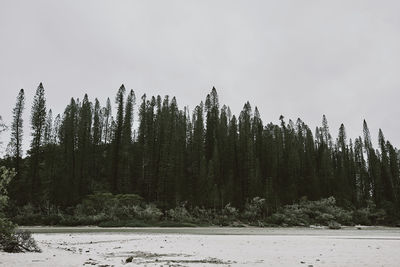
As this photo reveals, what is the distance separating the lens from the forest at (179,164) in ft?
221

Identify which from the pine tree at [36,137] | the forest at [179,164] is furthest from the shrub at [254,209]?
the pine tree at [36,137]

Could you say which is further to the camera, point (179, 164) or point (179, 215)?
point (179, 164)

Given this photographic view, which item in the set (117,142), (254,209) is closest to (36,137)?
(117,142)

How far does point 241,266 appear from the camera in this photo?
11.2 meters

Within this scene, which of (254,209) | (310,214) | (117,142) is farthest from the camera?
(117,142)

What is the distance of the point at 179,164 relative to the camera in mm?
76188

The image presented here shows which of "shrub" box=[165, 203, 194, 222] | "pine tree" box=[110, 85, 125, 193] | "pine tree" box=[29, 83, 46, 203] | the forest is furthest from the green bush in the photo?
"pine tree" box=[29, 83, 46, 203]

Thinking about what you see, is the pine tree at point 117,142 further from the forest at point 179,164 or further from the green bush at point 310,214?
the green bush at point 310,214

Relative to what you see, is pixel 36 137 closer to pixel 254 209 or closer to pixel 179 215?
pixel 179 215

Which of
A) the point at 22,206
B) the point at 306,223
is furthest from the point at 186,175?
the point at 22,206

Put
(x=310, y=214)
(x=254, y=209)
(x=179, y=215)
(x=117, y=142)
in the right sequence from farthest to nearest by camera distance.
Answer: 1. (x=117, y=142)
2. (x=310, y=214)
3. (x=254, y=209)
4. (x=179, y=215)

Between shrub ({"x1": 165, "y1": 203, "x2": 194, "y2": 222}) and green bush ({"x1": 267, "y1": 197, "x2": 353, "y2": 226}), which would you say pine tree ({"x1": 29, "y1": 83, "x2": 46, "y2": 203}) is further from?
green bush ({"x1": 267, "y1": 197, "x2": 353, "y2": 226})

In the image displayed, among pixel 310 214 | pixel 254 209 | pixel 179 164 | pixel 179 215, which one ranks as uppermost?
pixel 179 164

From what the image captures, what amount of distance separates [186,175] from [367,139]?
214 ft
